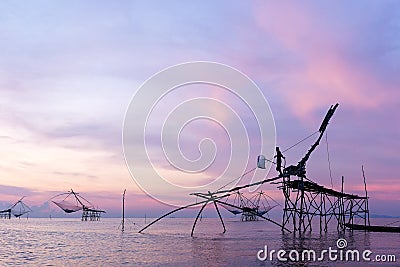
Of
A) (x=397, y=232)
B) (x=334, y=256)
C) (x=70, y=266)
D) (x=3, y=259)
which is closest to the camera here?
(x=70, y=266)

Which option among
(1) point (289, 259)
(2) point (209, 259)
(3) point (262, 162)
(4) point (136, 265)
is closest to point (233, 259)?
(2) point (209, 259)

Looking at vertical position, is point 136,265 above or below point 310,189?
below

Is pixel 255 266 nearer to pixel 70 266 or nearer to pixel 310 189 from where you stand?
pixel 70 266

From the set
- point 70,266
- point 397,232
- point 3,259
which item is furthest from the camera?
point 397,232

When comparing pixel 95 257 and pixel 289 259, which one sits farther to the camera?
pixel 95 257

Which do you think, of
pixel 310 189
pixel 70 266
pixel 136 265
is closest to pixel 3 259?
pixel 70 266

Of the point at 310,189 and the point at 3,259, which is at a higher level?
the point at 310,189

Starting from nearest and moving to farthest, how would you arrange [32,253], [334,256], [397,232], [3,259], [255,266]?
1. [255,266]
2. [334,256]
3. [3,259]
4. [32,253]
5. [397,232]

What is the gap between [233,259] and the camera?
91.4 ft

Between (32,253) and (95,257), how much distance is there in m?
6.38

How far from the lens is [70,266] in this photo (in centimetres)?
2661

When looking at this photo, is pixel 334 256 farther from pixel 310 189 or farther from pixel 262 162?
pixel 310 189

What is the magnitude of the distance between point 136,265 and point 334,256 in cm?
1181

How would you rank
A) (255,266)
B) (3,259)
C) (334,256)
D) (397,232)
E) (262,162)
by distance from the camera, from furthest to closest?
(397,232) < (262,162) < (3,259) < (334,256) < (255,266)
